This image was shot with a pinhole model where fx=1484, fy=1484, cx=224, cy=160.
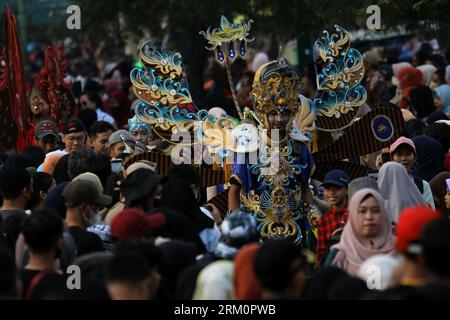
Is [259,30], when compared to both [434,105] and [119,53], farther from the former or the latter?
[119,53]

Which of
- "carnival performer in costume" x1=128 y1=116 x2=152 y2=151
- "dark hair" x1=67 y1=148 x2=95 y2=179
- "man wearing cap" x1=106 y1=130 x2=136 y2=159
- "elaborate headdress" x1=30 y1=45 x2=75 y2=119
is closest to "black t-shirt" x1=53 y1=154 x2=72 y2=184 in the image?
"dark hair" x1=67 y1=148 x2=95 y2=179

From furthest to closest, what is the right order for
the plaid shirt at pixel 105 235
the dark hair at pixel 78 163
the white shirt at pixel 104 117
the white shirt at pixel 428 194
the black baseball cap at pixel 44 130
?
1. the white shirt at pixel 104 117
2. the black baseball cap at pixel 44 130
3. the white shirt at pixel 428 194
4. the dark hair at pixel 78 163
5. the plaid shirt at pixel 105 235

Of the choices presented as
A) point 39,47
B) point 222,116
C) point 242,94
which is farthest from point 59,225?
point 39,47

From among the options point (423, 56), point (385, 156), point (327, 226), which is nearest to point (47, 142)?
point (385, 156)

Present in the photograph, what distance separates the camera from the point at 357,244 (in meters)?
9.27

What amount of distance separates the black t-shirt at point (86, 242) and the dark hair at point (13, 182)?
3.58ft

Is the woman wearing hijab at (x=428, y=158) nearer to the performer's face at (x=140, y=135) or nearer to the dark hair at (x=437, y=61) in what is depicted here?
the performer's face at (x=140, y=135)

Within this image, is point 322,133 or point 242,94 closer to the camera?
point 322,133

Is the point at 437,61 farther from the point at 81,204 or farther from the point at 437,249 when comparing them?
the point at 437,249

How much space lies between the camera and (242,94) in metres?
19.4

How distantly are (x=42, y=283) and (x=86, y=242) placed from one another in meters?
1.09

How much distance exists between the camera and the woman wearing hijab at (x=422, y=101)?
56.7 ft

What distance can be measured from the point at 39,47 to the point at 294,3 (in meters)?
17.9

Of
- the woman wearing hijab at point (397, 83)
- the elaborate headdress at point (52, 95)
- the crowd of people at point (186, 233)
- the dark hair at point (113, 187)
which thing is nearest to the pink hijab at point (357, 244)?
the crowd of people at point (186, 233)
